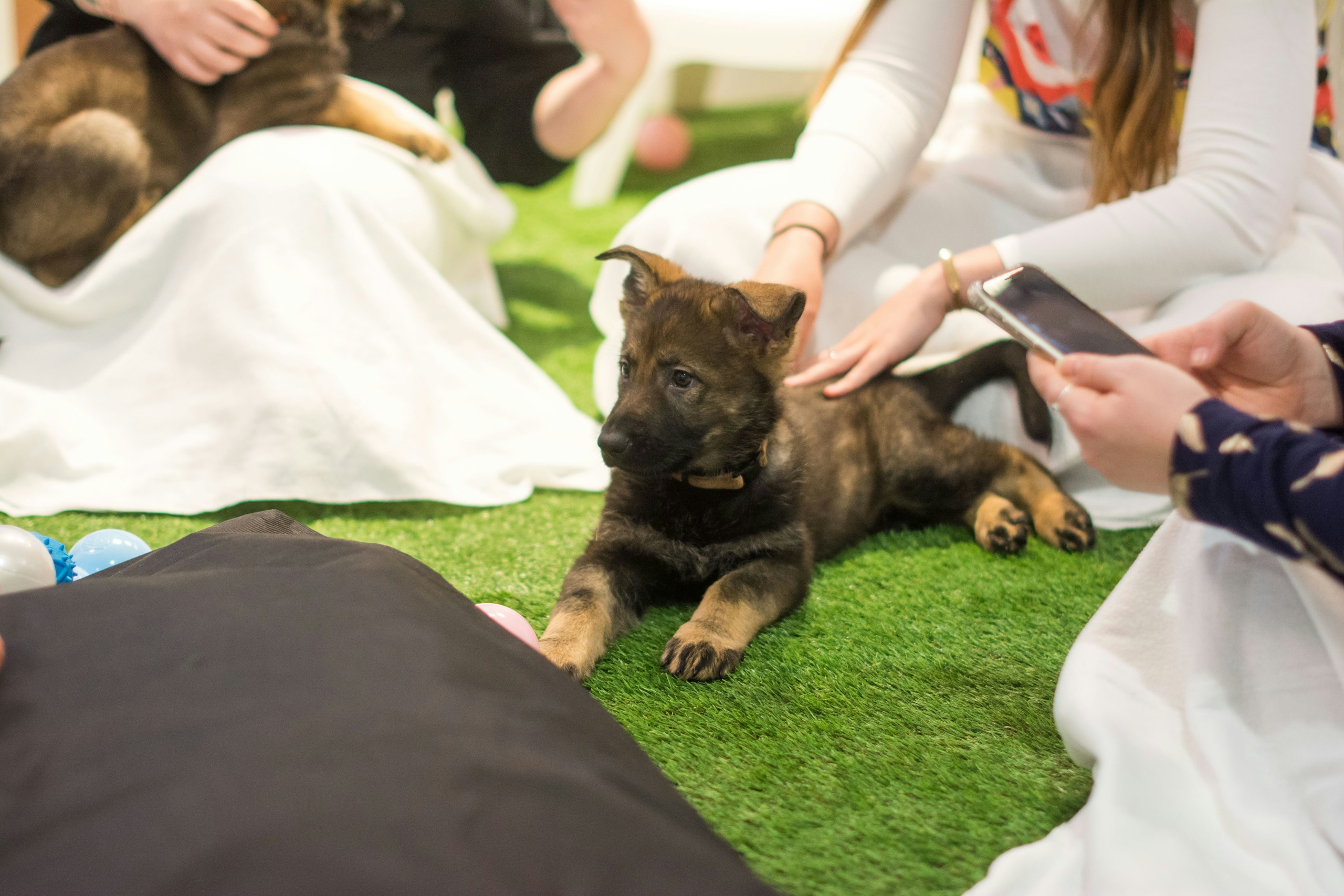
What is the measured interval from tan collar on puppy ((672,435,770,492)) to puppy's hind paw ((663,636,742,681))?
41cm

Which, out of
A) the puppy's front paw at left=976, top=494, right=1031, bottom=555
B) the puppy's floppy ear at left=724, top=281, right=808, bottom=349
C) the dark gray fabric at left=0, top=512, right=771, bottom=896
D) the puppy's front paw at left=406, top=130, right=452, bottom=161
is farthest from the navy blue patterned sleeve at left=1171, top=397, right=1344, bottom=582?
the puppy's front paw at left=406, top=130, right=452, bottom=161

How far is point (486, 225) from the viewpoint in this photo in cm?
378

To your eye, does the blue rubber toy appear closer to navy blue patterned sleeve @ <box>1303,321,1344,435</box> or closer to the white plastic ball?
the white plastic ball

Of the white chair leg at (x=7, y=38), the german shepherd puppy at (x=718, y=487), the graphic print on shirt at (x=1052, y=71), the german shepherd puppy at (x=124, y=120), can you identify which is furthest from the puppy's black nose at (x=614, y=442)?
the white chair leg at (x=7, y=38)

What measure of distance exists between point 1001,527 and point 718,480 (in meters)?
0.79

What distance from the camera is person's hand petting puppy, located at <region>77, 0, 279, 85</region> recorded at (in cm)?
303

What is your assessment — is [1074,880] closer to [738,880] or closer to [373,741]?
[738,880]

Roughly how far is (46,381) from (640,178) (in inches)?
166

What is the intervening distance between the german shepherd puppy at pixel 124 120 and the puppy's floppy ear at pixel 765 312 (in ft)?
6.43

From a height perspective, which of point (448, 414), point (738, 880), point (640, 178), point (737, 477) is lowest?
point (640, 178)

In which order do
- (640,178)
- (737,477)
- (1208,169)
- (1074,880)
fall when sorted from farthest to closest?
(640,178) < (1208,169) < (737,477) < (1074,880)

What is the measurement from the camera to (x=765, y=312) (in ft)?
6.33

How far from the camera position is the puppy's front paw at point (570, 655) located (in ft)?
5.87

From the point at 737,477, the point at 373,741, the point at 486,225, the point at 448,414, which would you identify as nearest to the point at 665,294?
the point at 737,477
